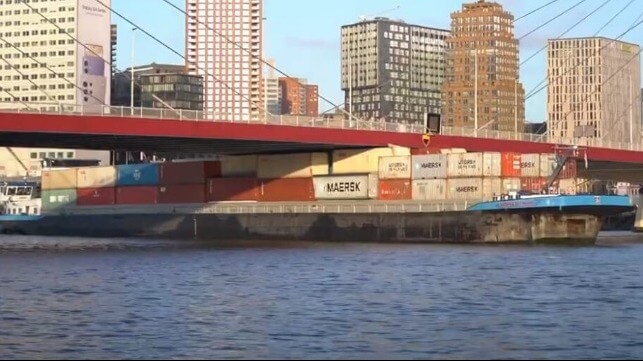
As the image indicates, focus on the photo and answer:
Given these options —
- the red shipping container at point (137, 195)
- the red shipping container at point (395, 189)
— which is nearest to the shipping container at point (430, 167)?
the red shipping container at point (395, 189)

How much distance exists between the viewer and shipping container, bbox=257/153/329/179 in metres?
73.3

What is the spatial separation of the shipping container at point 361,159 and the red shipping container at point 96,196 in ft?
77.0

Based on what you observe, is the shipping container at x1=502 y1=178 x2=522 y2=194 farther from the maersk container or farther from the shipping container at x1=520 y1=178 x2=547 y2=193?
the maersk container

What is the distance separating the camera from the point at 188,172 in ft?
267

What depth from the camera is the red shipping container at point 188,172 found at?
8050 cm

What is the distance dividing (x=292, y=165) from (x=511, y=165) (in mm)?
17063

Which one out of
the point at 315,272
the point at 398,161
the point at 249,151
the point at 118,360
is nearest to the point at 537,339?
the point at 118,360

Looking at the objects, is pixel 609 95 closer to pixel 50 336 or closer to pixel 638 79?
pixel 638 79

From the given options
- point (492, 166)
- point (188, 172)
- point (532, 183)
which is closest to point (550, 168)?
point (532, 183)

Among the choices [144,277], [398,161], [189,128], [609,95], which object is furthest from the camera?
[609,95]

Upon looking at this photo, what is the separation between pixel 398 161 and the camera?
222 feet

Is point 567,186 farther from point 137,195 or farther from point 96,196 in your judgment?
point 96,196

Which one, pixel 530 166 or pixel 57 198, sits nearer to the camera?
pixel 530 166

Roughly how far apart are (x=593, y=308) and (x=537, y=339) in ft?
19.4
